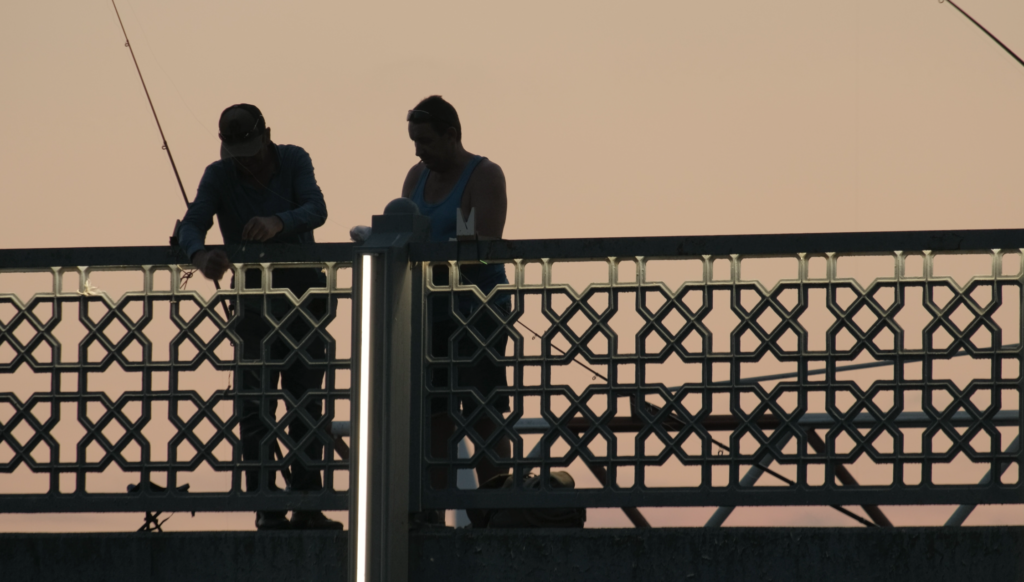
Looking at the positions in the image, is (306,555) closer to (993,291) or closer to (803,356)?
(803,356)

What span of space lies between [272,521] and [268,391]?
517 millimetres

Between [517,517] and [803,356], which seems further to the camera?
[517,517]

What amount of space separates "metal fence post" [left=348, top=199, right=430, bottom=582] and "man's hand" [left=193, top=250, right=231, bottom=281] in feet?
1.72

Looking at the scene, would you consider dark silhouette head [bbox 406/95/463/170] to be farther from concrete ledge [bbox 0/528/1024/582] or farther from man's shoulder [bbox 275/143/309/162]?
concrete ledge [bbox 0/528/1024/582]

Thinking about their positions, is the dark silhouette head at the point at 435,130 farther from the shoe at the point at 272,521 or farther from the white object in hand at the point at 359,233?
the shoe at the point at 272,521

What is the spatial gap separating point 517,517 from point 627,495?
0.44 m

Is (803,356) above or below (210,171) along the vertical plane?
below

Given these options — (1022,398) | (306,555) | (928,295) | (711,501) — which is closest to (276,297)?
(306,555)

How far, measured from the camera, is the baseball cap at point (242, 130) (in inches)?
180

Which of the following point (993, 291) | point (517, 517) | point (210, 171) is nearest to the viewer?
point (993, 291)

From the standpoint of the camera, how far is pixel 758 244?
3990mm

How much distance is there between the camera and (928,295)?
3945 mm

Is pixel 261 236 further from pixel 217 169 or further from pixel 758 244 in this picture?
pixel 758 244

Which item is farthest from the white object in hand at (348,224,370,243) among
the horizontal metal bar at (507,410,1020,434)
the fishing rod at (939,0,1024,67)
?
the fishing rod at (939,0,1024,67)
